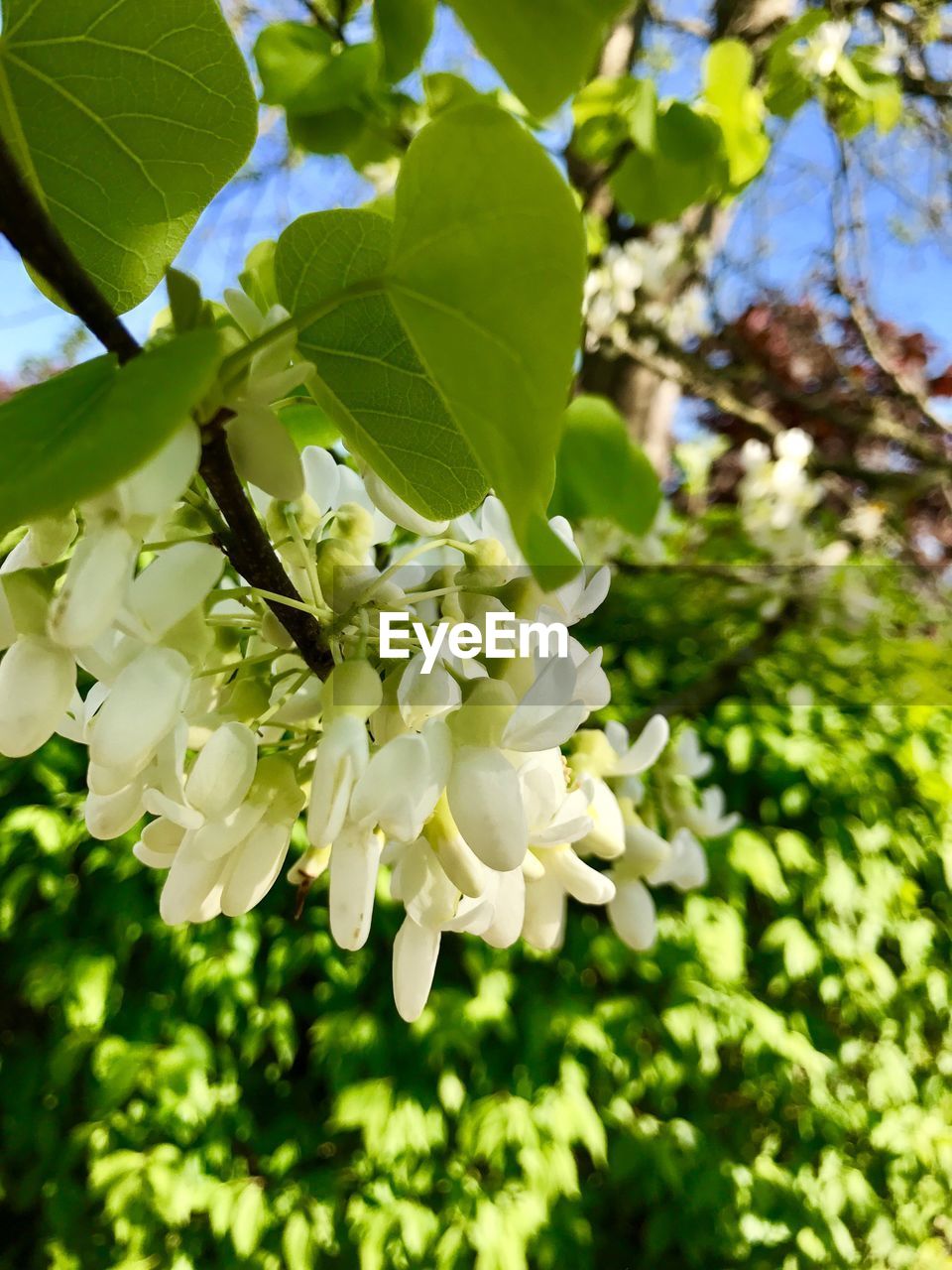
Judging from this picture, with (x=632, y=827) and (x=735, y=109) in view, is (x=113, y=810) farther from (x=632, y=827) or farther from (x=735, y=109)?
(x=735, y=109)

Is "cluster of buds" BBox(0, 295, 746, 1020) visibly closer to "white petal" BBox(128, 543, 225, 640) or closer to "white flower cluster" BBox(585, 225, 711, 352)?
"white petal" BBox(128, 543, 225, 640)

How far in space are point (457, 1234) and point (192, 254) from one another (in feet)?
7.37

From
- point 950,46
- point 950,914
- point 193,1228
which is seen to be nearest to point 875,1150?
point 950,914

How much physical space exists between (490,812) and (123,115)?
0.75 feet

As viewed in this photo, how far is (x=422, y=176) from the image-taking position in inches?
8.7

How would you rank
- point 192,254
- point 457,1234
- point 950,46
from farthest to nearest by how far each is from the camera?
point 192,254, point 950,46, point 457,1234

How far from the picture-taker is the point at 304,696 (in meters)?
0.34

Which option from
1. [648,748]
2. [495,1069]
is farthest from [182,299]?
[495,1069]

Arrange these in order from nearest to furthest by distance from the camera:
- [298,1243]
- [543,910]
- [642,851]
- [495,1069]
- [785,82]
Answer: [543,910] → [642,851] → [785,82] → [298,1243] → [495,1069]

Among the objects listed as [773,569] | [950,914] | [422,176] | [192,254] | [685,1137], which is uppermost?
[422,176]

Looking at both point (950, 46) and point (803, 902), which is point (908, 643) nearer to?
point (803, 902)

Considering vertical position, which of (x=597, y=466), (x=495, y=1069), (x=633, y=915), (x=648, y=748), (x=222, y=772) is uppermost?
(x=222, y=772)

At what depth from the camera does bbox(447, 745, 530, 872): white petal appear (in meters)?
0.27

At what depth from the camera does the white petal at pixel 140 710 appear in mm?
247
